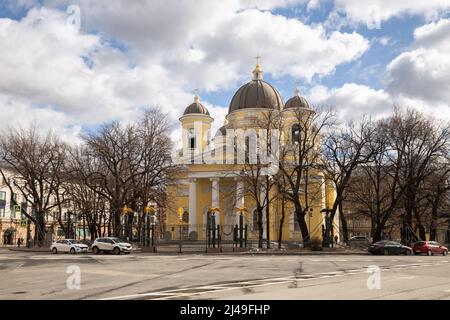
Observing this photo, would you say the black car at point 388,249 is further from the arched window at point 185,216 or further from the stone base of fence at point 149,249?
the arched window at point 185,216

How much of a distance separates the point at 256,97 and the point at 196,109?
9962 mm

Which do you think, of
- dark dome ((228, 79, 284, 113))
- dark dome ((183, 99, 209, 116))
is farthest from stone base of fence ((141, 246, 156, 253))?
dark dome ((183, 99, 209, 116))

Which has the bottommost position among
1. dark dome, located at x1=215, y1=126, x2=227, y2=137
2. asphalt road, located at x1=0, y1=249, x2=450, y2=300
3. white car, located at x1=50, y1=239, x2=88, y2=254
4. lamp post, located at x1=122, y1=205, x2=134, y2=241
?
white car, located at x1=50, y1=239, x2=88, y2=254

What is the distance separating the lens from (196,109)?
69.0 meters

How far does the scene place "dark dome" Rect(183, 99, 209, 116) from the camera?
69.0m

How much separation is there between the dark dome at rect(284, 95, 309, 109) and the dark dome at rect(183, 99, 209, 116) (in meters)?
12.0

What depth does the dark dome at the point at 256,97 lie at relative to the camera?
6338 centimetres

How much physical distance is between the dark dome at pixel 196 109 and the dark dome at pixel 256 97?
4.99 m

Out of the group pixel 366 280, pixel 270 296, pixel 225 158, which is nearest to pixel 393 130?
pixel 225 158

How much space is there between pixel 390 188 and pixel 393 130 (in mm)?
7067

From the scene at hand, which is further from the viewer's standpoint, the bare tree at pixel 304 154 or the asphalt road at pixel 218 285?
the bare tree at pixel 304 154

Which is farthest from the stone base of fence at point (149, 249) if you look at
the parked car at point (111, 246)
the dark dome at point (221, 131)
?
the dark dome at point (221, 131)

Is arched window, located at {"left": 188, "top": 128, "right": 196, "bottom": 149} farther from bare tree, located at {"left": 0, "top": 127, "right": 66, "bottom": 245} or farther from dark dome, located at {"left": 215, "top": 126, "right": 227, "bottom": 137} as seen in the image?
bare tree, located at {"left": 0, "top": 127, "right": 66, "bottom": 245}
